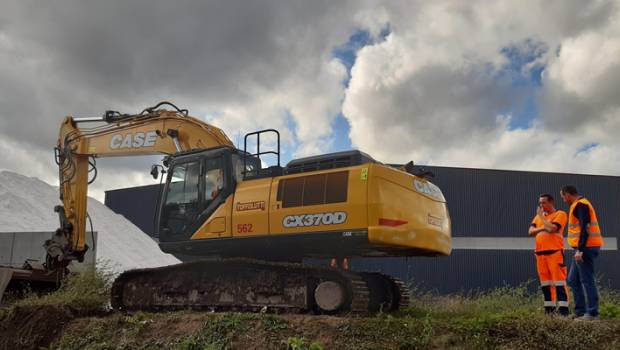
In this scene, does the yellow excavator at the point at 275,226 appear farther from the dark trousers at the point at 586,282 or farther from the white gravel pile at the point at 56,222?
the white gravel pile at the point at 56,222

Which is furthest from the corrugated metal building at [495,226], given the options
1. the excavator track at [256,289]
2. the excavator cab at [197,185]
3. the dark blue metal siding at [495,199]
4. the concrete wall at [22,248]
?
the excavator cab at [197,185]

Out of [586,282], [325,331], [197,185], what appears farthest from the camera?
[197,185]

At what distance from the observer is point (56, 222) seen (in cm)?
2991

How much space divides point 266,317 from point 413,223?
247 centimetres

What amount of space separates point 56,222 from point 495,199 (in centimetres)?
2207

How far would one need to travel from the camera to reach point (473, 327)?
6867 mm

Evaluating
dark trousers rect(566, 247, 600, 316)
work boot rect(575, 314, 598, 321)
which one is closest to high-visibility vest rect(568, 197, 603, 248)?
dark trousers rect(566, 247, 600, 316)

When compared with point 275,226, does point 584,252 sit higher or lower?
lower

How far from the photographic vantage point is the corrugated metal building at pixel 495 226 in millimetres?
24859

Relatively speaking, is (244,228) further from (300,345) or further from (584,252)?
(584,252)

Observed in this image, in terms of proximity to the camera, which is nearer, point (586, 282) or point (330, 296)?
point (586, 282)

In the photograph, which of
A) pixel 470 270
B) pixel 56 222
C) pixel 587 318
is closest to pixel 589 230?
pixel 587 318

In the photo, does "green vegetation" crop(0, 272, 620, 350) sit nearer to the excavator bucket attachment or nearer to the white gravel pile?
the excavator bucket attachment

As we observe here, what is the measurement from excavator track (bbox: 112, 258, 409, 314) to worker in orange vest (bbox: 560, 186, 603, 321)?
2.73 meters
